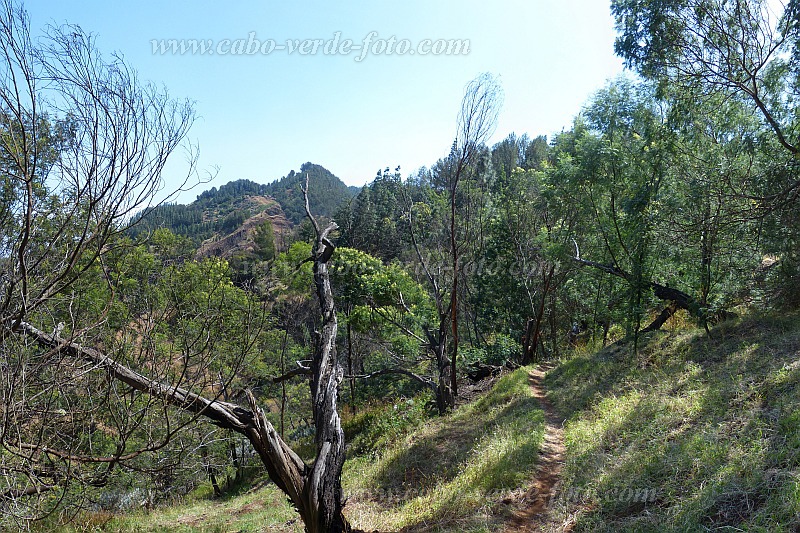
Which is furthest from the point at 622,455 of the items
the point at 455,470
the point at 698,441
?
the point at 455,470

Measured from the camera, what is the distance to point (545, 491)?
17.9 ft

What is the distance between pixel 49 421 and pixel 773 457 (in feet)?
19.9

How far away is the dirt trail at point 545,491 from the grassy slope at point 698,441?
0.51ft

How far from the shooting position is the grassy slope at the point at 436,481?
5.65 meters

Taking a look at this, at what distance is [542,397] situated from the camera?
10.6 metres

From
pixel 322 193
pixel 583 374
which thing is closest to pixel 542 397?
pixel 583 374

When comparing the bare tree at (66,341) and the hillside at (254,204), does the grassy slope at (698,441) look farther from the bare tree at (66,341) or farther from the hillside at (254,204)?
the hillside at (254,204)

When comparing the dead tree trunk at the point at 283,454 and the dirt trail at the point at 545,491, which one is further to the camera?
the dirt trail at the point at 545,491

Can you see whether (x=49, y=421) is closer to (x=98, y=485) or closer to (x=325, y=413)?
(x=98, y=485)

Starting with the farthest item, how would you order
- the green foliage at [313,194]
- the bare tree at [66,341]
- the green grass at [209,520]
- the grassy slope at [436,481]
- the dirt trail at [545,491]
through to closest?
1. the green foliage at [313,194]
2. the green grass at [209,520]
3. the grassy slope at [436,481]
4. the dirt trail at [545,491]
5. the bare tree at [66,341]

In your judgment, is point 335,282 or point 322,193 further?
point 322,193

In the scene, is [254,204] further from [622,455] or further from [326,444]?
[622,455]

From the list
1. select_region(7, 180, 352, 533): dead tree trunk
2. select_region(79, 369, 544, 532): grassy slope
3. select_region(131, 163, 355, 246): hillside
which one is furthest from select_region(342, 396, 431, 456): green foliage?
select_region(131, 163, 355, 246): hillside

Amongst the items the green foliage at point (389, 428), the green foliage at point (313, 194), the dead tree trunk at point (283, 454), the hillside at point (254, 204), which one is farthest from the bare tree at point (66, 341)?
the green foliage at point (313, 194)
